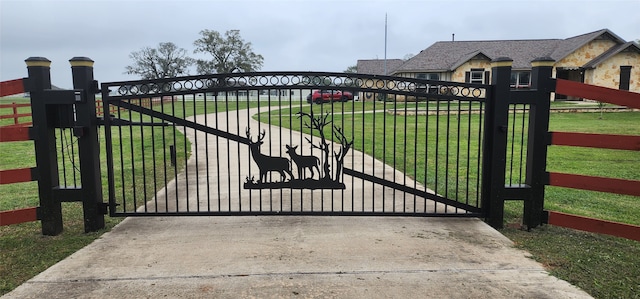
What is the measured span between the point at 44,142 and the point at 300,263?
3.01m

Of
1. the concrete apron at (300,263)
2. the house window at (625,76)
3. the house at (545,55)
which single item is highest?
the house at (545,55)

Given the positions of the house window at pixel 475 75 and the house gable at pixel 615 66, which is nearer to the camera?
the house gable at pixel 615 66

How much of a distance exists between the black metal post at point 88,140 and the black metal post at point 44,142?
0.87 ft

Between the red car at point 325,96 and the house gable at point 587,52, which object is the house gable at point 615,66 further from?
the red car at point 325,96

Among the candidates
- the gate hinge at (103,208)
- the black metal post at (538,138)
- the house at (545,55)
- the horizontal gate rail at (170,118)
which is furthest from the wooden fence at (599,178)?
the house at (545,55)

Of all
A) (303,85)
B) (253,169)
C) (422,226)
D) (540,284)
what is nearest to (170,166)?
(253,169)

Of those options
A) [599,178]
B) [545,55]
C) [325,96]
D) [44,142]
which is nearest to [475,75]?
[545,55]

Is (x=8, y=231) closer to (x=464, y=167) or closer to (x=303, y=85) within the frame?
(x=303, y=85)

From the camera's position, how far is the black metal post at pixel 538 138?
14.9 feet

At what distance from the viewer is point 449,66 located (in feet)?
110

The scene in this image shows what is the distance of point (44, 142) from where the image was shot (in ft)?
14.6

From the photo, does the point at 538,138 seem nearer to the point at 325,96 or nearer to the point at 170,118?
the point at 170,118

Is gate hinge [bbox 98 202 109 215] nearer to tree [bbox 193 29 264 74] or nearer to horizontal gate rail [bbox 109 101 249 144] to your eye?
horizontal gate rail [bbox 109 101 249 144]

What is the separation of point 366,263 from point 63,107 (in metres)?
3.59
